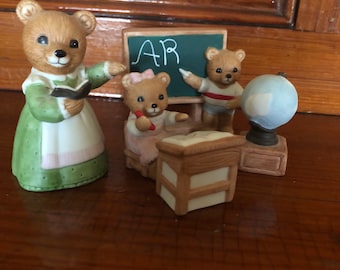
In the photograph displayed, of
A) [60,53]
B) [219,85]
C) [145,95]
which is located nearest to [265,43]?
[219,85]

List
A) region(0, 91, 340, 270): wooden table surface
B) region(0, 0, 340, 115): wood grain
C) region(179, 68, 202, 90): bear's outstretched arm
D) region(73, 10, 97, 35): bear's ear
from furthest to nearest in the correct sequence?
region(0, 0, 340, 115): wood grain
region(179, 68, 202, 90): bear's outstretched arm
region(73, 10, 97, 35): bear's ear
region(0, 91, 340, 270): wooden table surface

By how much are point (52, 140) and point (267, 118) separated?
32 cm

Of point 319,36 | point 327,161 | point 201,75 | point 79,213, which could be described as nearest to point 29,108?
point 79,213

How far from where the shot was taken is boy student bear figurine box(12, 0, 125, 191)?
0.63 meters

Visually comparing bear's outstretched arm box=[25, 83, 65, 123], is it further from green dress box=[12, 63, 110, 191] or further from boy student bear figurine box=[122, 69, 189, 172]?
boy student bear figurine box=[122, 69, 189, 172]

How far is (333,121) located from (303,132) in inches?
3.8

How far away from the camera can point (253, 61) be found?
969 mm

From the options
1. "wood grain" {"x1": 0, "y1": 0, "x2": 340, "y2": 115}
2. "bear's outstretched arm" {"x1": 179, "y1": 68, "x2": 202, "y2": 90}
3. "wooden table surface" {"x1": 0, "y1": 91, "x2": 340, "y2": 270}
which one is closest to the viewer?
"wooden table surface" {"x1": 0, "y1": 91, "x2": 340, "y2": 270}

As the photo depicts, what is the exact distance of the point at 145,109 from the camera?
698 millimetres

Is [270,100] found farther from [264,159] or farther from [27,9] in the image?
[27,9]

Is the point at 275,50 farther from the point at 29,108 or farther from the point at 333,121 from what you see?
the point at 29,108

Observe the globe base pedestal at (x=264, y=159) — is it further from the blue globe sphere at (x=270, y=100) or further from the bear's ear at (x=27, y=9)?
the bear's ear at (x=27, y=9)

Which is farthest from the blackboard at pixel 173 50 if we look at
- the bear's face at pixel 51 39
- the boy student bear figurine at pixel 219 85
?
the bear's face at pixel 51 39

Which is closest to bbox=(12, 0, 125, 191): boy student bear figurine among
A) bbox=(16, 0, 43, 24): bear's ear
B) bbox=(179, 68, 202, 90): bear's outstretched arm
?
bbox=(16, 0, 43, 24): bear's ear
